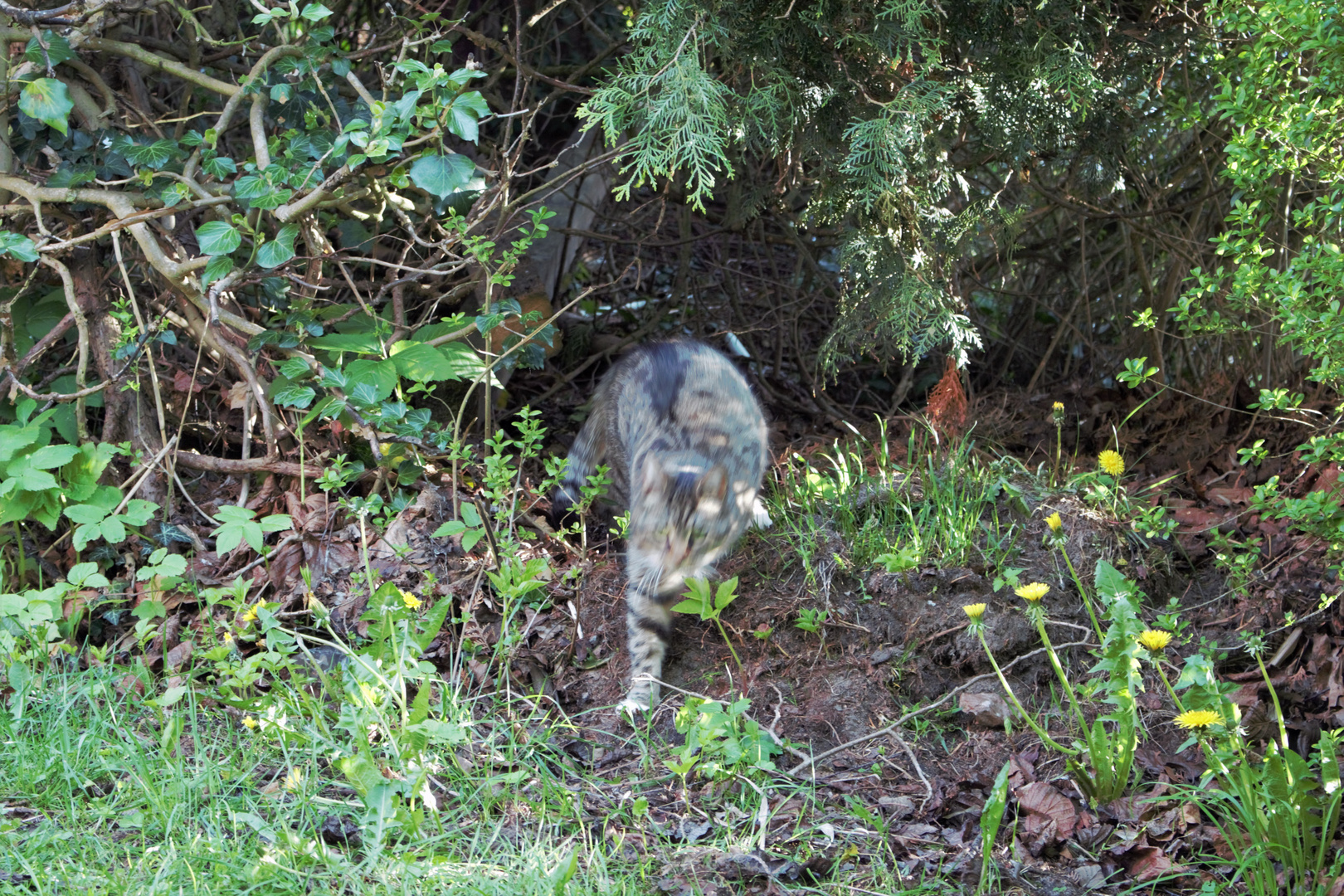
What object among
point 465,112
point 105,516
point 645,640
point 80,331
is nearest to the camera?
point 465,112

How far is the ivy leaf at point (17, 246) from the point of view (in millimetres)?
3463

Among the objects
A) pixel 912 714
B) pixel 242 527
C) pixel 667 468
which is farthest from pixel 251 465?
pixel 912 714

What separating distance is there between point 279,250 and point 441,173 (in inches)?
25.1

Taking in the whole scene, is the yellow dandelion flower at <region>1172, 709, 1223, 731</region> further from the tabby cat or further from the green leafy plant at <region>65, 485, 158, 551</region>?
the green leafy plant at <region>65, 485, 158, 551</region>

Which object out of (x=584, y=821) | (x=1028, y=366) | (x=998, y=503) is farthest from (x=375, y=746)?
(x=1028, y=366)

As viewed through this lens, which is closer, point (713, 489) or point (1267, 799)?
point (1267, 799)

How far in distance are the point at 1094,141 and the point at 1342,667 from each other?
6.73ft

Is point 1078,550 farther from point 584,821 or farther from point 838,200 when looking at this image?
point 584,821

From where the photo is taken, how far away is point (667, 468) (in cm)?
344

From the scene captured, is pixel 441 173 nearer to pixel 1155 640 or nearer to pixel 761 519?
pixel 761 519

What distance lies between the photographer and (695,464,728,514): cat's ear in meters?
3.35

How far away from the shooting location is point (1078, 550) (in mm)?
3545

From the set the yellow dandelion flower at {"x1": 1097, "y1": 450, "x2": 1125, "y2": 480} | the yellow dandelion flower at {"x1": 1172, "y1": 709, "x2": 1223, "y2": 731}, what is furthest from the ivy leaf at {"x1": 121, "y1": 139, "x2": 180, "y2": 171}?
the yellow dandelion flower at {"x1": 1172, "y1": 709, "x2": 1223, "y2": 731}

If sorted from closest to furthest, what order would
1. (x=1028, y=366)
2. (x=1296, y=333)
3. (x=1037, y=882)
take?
(x=1037, y=882) < (x=1296, y=333) < (x=1028, y=366)
